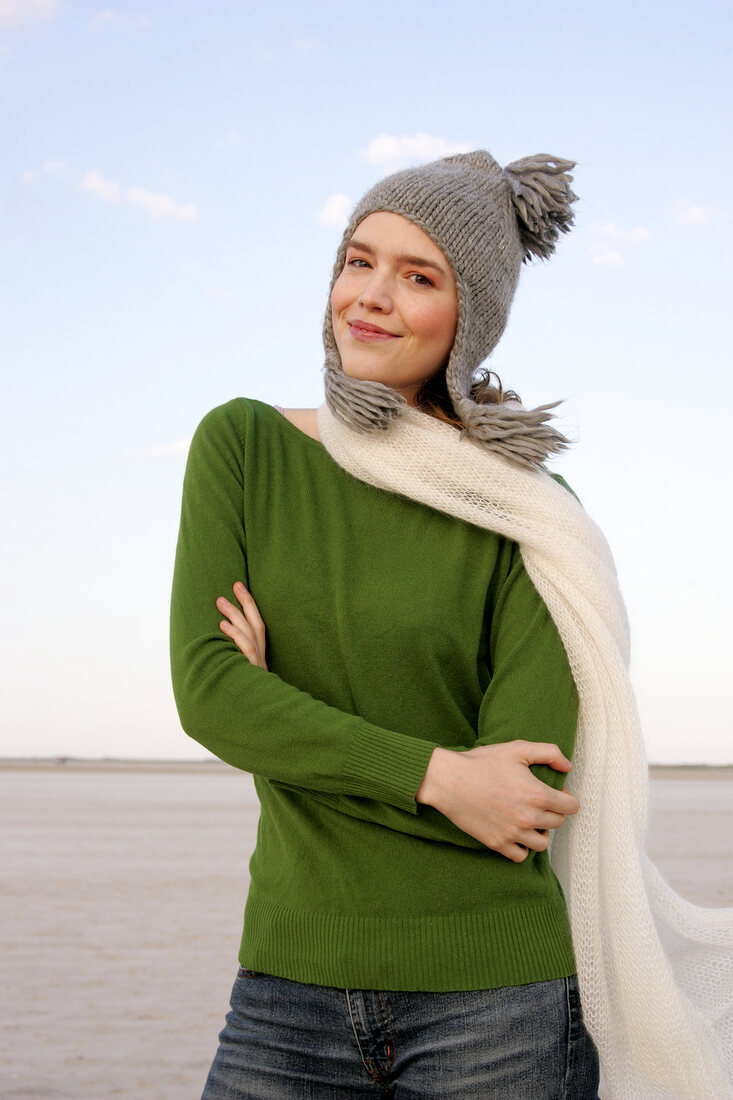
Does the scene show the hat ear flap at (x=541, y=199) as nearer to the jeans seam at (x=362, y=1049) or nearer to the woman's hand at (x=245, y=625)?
the woman's hand at (x=245, y=625)

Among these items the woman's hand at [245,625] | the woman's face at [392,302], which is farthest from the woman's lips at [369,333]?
the woman's hand at [245,625]

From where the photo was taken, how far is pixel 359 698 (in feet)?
5.90

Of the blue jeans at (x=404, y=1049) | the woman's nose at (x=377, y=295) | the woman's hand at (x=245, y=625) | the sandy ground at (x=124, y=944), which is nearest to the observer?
the blue jeans at (x=404, y=1049)

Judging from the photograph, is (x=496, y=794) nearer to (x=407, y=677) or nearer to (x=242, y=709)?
(x=407, y=677)

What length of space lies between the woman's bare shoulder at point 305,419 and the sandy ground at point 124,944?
9.50ft

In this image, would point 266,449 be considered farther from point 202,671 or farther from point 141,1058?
point 141,1058

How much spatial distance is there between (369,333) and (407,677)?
0.60 metres

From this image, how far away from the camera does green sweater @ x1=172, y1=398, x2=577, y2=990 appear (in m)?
1.67

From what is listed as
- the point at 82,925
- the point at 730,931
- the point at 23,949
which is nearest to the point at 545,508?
the point at 730,931

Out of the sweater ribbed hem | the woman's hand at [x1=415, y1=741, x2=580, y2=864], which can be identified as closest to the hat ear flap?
the woman's hand at [x1=415, y1=741, x2=580, y2=864]

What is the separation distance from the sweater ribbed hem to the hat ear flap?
1.20 metres

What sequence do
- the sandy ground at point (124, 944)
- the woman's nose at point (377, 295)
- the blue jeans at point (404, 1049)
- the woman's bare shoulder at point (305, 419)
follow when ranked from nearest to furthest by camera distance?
the blue jeans at point (404, 1049)
the woman's nose at point (377, 295)
the woman's bare shoulder at point (305, 419)
the sandy ground at point (124, 944)

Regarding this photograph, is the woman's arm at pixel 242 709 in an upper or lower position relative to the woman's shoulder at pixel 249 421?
lower

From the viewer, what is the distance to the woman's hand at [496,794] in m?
1.65
